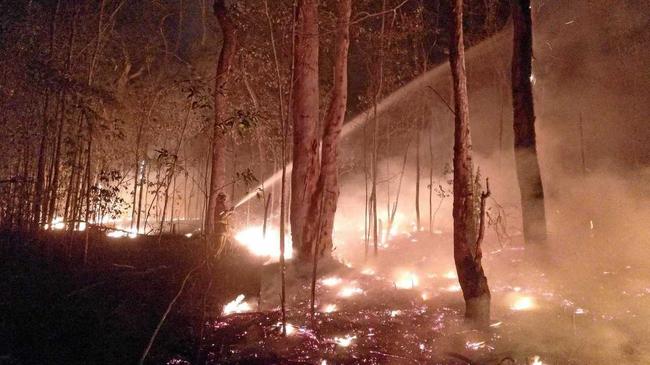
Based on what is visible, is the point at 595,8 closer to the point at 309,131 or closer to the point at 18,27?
the point at 309,131

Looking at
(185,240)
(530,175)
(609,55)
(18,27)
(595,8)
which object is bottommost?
(185,240)

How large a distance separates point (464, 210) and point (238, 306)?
4844 millimetres

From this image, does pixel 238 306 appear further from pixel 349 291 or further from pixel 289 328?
pixel 349 291

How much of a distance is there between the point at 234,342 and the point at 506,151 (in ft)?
58.7

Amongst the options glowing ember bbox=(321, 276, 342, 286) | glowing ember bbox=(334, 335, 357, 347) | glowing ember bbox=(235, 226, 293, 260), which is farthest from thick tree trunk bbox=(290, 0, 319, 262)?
glowing ember bbox=(334, 335, 357, 347)

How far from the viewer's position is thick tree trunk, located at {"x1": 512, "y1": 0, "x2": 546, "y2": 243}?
9617 mm

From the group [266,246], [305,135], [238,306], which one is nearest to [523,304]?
[238,306]

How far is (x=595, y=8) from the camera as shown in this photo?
Result: 19312mm

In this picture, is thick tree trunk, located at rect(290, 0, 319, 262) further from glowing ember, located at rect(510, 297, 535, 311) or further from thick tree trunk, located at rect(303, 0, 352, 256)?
glowing ember, located at rect(510, 297, 535, 311)

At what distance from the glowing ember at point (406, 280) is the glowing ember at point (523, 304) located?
267cm

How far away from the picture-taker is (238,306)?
8734 mm

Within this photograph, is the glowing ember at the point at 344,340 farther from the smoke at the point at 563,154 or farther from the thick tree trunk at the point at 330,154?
the thick tree trunk at the point at 330,154

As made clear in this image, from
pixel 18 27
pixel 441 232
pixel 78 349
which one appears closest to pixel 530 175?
pixel 78 349

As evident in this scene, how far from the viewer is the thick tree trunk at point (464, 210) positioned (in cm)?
643
